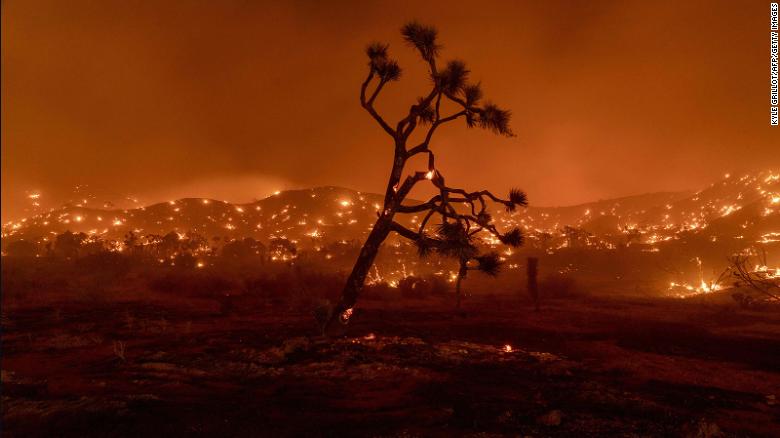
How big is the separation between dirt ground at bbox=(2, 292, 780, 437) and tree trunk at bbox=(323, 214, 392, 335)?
23.0 inches

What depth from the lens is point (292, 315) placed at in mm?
14742

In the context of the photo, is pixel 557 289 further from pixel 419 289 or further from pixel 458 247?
pixel 458 247

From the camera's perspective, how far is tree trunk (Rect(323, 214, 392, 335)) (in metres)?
11.3

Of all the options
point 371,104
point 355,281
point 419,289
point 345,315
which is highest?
point 371,104

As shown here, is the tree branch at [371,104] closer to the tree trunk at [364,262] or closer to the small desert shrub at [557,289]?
the tree trunk at [364,262]

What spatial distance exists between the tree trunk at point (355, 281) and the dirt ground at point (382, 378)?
23.0 inches

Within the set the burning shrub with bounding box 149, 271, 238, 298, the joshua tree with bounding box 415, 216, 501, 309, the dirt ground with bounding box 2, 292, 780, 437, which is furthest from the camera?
the burning shrub with bounding box 149, 271, 238, 298

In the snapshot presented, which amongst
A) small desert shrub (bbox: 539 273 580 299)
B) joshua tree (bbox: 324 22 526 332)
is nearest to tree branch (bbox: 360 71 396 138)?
joshua tree (bbox: 324 22 526 332)

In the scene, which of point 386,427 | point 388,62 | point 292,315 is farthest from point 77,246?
point 386,427

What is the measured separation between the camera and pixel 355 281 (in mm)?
11352

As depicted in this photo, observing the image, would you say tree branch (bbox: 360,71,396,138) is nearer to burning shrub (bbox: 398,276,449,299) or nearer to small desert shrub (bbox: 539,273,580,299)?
burning shrub (bbox: 398,276,449,299)

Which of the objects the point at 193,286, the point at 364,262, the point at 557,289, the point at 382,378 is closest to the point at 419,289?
the point at 557,289

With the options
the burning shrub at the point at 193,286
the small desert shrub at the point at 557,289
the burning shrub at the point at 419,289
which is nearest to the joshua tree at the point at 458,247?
the burning shrub at the point at 419,289

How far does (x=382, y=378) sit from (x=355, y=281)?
161 inches
